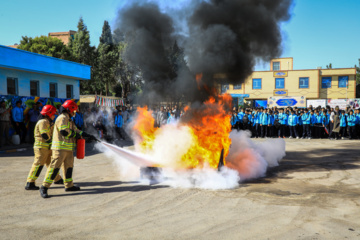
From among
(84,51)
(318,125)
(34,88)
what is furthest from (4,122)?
(84,51)

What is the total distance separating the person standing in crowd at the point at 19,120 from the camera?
13.4m

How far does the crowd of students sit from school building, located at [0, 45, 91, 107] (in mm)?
11124

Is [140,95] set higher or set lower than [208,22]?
lower

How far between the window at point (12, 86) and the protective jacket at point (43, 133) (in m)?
11.5

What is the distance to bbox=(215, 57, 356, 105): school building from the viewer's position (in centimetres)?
4456

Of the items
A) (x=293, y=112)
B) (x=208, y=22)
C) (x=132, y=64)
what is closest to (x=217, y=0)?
(x=208, y=22)

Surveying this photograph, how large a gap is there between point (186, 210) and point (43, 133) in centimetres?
326

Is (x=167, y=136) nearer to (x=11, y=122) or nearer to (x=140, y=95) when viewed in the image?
(x=140, y=95)

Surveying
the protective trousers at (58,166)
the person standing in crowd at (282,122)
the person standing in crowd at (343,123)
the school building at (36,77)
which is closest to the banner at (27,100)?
the school building at (36,77)

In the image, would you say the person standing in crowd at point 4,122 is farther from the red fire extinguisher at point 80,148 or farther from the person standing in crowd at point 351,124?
the person standing in crowd at point 351,124

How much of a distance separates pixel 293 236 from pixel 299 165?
5346 millimetres

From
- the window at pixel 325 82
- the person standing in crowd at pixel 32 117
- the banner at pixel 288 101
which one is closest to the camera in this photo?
the person standing in crowd at pixel 32 117

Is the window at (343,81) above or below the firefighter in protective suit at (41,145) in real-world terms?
above

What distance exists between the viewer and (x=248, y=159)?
24.6 feet
